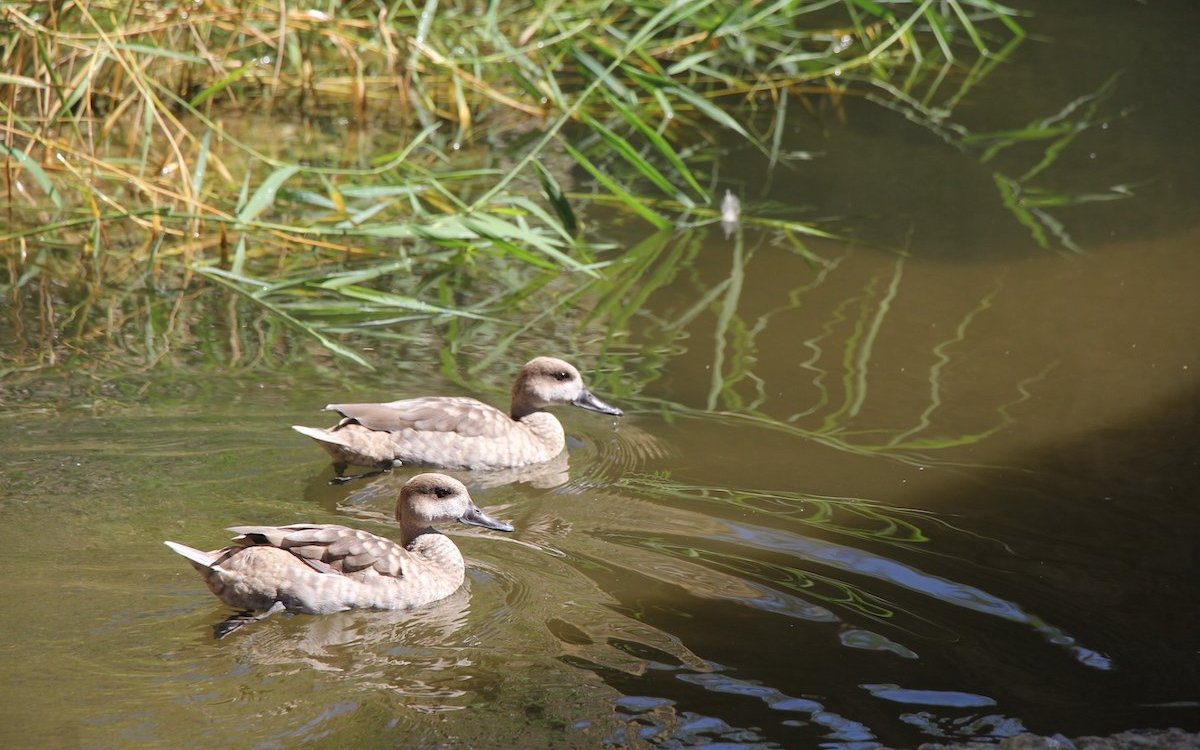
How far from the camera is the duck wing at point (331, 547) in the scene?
5.32 metres

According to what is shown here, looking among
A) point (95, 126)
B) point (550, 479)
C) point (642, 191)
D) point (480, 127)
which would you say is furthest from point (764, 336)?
point (95, 126)

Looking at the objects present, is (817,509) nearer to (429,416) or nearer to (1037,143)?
(429,416)

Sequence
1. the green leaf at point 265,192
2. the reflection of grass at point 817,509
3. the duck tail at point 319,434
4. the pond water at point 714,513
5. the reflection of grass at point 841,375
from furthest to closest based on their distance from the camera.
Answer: the green leaf at point 265,192, the reflection of grass at point 841,375, the duck tail at point 319,434, the reflection of grass at point 817,509, the pond water at point 714,513

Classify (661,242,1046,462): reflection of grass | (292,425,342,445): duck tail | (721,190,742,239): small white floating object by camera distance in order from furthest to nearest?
(721,190,742,239): small white floating object → (661,242,1046,462): reflection of grass → (292,425,342,445): duck tail

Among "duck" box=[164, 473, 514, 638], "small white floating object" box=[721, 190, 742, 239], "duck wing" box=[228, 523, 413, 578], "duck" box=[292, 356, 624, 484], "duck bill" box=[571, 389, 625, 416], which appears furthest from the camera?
"small white floating object" box=[721, 190, 742, 239]

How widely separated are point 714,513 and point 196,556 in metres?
1.98

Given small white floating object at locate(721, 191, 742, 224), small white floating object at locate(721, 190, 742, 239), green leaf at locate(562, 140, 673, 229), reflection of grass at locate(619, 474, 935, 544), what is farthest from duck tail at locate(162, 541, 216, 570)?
small white floating object at locate(721, 191, 742, 224)

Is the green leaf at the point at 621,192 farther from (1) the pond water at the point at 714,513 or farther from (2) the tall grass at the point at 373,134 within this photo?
(1) the pond water at the point at 714,513

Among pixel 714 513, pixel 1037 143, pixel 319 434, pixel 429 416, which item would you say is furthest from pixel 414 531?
pixel 1037 143

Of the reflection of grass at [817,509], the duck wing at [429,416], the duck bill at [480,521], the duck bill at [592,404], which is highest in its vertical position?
the duck bill at [592,404]

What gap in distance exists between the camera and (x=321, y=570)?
534 cm

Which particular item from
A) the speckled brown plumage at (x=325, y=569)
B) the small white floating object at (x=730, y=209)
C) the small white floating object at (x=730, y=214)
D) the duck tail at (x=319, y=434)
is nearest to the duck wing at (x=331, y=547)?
the speckled brown plumage at (x=325, y=569)

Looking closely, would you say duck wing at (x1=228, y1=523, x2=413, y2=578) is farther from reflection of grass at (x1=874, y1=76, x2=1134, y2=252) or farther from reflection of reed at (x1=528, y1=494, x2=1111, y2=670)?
reflection of grass at (x1=874, y1=76, x2=1134, y2=252)

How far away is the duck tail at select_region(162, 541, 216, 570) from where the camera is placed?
5.09 m
